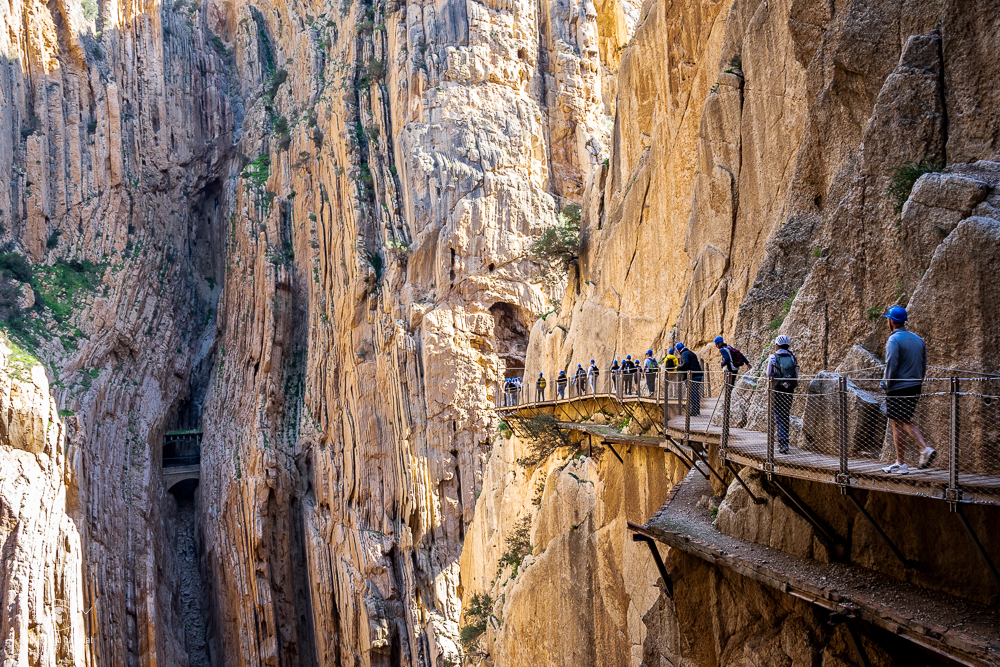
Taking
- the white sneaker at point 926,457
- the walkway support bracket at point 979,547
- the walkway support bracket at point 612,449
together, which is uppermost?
the white sneaker at point 926,457

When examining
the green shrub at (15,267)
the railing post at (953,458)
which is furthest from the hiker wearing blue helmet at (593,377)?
the green shrub at (15,267)

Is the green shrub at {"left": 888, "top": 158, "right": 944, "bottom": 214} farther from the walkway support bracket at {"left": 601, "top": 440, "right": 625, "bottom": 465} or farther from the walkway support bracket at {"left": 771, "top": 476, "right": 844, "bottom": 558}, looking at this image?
the walkway support bracket at {"left": 601, "top": 440, "right": 625, "bottom": 465}

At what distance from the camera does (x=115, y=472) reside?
120 ft

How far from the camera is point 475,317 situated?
1293 inches

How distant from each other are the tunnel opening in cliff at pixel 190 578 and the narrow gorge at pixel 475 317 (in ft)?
0.67

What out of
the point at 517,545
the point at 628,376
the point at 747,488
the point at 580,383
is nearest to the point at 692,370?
the point at 628,376

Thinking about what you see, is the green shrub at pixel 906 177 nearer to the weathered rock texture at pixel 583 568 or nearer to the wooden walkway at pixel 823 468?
the wooden walkway at pixel 823 468

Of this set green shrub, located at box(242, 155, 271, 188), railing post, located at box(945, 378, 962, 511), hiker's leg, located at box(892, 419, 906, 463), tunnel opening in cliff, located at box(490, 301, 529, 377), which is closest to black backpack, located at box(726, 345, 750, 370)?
hiker's leg, located at box(892, 419, 906, 463)

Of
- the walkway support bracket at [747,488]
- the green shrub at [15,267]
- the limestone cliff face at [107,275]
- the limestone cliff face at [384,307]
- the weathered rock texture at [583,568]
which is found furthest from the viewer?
the green shrub at [15,267]

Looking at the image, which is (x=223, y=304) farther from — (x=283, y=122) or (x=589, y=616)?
(x=589, y=616)

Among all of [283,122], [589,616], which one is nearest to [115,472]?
[283,122]

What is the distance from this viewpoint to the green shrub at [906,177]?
6535 millimetres

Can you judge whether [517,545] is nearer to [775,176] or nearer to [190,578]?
[775,176]

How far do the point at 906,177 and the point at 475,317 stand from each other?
26687 mm
